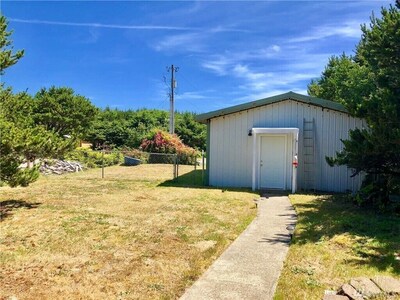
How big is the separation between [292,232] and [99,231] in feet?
12.8

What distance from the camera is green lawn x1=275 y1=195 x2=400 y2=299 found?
4485mm

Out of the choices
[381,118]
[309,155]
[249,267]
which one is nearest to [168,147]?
[309,155]

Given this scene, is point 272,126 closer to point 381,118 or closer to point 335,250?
point 381,118

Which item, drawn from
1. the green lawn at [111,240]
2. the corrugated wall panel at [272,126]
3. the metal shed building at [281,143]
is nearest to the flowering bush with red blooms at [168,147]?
the corrugated wall panel at [272,126]

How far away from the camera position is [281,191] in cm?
1285

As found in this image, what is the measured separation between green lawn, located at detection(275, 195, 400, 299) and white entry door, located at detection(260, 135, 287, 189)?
13.0 ft

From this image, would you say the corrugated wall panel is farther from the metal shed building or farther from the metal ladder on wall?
the metal ladder on wall

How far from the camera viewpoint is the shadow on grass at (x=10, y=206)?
856cm

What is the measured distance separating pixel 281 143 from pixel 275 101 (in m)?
1.61

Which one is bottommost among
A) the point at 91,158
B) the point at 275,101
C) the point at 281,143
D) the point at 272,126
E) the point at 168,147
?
the point at 91,158

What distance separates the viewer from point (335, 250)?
5848mm

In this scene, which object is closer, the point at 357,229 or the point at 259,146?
the point at 357,229

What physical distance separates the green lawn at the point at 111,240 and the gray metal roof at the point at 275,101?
3.52 meters

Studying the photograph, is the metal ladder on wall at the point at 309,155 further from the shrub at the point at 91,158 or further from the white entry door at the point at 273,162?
the shrub at the point at 91,158
